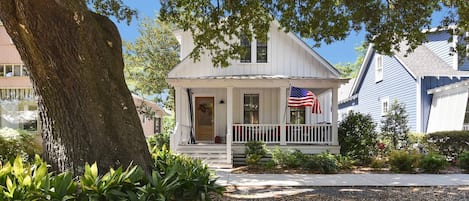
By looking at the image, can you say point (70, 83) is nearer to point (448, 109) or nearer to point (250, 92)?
point (250, 92)

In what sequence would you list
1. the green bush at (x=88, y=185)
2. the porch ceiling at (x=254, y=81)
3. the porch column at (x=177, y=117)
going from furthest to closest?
the porch ceiling at (x=254, y=81)
the porch column at (x=177, y=117)
the green bush at (x=88, y=185)

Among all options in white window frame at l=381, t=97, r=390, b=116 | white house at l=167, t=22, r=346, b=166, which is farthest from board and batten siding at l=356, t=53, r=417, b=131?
white house at l=167, t=22, r=346, b=166

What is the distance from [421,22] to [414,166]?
14.5 ft

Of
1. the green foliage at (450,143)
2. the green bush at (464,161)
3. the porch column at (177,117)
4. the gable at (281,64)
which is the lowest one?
the green bush at (464,161)

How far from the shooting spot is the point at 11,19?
4.70 metres

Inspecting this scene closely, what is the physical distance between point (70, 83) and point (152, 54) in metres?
16.4

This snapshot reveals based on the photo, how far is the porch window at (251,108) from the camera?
15.7 metres

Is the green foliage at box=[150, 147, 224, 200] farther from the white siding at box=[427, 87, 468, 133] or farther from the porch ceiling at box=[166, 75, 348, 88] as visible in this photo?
the white siding at box=[427, 87, 468, 133]

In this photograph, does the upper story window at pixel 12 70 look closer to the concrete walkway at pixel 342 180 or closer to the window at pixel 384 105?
the concrete walkway at pixel 342 180

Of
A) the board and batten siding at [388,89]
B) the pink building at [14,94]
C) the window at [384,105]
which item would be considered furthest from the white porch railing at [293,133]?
the pink building at [14,94]

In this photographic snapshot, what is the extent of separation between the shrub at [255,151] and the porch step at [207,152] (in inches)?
31.6

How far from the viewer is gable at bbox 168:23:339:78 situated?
47.8 feet

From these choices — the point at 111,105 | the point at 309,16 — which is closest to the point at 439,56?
the point at 309,16

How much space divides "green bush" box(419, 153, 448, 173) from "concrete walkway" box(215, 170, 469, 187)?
0.61 m
